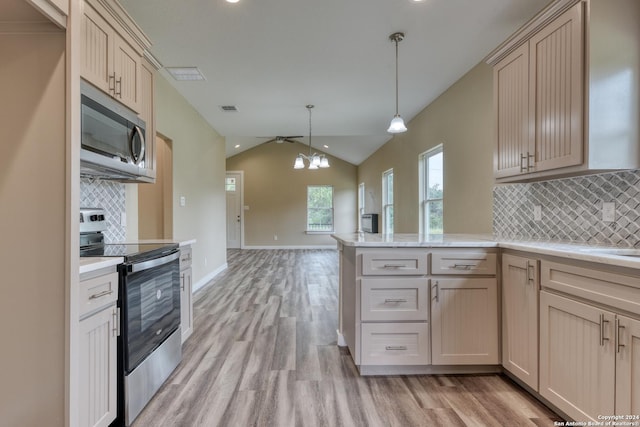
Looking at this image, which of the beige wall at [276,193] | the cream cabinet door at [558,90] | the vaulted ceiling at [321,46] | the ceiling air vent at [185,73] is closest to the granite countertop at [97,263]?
the vaulted ceiling at [321,46]

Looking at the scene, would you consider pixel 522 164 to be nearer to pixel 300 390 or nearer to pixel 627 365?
pixel 627 365

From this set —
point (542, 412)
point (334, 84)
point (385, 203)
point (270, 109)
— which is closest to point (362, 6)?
point (334, 84)

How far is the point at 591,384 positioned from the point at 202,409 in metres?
1.94

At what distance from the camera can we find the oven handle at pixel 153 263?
5.39 ft

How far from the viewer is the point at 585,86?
1648 millimetres

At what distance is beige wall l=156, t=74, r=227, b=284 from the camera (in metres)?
3.65

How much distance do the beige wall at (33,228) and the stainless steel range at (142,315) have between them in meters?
0.39

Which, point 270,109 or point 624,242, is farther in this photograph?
point 270,109

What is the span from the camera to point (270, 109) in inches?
175

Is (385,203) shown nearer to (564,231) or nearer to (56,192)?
(564,231)

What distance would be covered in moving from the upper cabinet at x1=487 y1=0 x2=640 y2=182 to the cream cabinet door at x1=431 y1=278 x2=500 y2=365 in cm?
85

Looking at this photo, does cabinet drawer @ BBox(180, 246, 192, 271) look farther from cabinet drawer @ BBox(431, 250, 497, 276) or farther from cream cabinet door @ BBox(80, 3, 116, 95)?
cabinet drawer @ BBox(431, 250, 497, 276)

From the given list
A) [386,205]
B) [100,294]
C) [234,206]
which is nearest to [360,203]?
[386,205]

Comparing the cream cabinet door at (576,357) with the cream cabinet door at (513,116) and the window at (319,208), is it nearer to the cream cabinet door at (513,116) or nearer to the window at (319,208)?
the cream cabinet door at (513,116)
